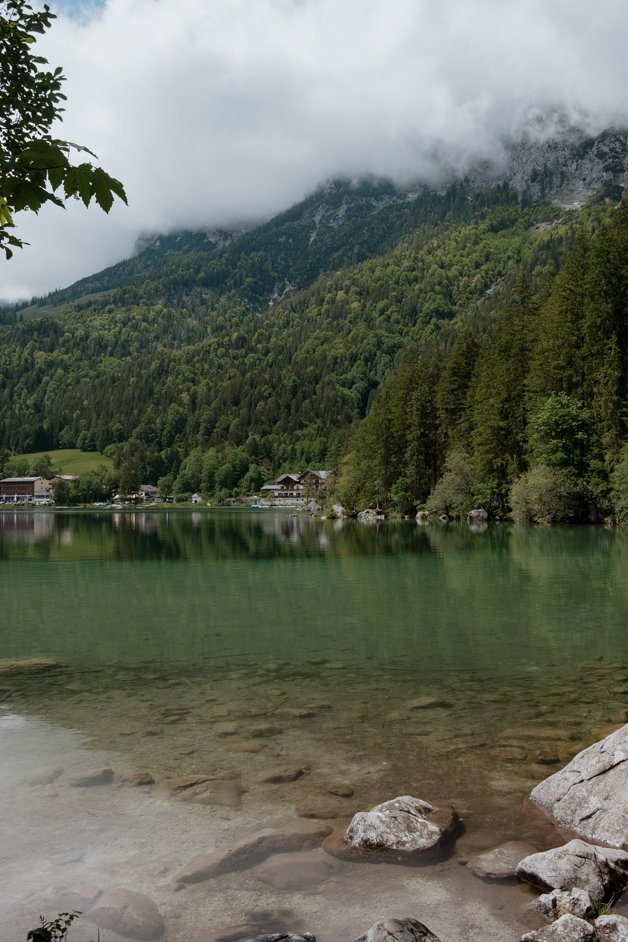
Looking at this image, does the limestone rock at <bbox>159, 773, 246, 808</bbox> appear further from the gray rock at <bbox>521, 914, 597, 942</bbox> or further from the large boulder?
the gray rock at <bbox>521, 914, 597, 942</bbox>

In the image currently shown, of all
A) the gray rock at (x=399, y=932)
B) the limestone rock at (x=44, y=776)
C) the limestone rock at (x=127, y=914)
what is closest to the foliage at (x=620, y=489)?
the limestone rock at (x=44, y=776)

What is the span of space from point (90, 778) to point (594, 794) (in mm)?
6409

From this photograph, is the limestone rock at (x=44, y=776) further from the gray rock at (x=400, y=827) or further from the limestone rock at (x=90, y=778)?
the gray rock at (x=400, y=827)

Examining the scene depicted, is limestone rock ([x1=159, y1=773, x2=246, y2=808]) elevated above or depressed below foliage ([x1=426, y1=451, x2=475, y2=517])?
below

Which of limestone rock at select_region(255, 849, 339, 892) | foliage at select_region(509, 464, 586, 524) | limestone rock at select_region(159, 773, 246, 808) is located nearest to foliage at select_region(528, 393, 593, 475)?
foliage at select_region(509, 464, 586, 524)

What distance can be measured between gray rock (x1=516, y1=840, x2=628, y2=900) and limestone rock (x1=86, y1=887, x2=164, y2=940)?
3443mm

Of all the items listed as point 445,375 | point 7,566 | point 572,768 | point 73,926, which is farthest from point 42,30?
point 445,375

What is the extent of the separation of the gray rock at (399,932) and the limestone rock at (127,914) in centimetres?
184

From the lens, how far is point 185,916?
19.4 feet

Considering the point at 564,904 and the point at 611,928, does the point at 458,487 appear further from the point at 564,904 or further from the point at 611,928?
the point at 611,928

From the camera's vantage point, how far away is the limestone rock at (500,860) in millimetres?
6570

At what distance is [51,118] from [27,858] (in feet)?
22.8

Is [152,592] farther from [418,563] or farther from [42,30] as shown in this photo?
[42,30]

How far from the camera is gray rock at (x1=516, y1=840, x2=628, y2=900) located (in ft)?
20.2
